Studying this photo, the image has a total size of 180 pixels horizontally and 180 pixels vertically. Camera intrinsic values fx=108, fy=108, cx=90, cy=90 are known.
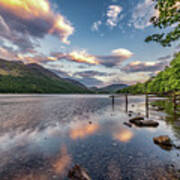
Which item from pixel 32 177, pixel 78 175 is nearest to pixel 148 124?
pixel 78 175

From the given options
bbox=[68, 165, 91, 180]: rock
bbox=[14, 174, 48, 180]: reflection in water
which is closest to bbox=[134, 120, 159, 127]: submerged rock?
bbox=[68, 165, 91, 180]: rock

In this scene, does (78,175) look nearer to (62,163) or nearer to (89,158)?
(62,163)

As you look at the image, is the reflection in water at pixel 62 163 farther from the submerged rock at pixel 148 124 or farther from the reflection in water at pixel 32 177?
the submerged rock at pixel 148 124

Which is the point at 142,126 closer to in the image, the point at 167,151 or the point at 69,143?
the point at 167,151

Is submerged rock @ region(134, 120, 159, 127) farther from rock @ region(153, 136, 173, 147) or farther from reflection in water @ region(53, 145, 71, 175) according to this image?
reflection in water @ region(53, 145, 71, 175)

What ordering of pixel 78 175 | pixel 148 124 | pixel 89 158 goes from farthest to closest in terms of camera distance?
1. pixel 148 124
2. pixel 89 158
3. pixel 78 175

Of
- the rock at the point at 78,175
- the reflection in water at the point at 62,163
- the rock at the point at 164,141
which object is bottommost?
the reflection in water at the point at 62,163

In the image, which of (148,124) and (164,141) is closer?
(164,141)

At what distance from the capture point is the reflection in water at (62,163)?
19.3 feet

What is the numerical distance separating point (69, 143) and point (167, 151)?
7.48 meters

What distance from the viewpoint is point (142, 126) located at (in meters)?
14.3

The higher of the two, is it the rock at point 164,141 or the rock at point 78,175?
the rock at point 164,141

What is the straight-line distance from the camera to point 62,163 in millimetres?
6566

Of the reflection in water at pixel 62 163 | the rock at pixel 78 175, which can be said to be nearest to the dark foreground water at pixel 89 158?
the reflection in water at pixel 62 163
